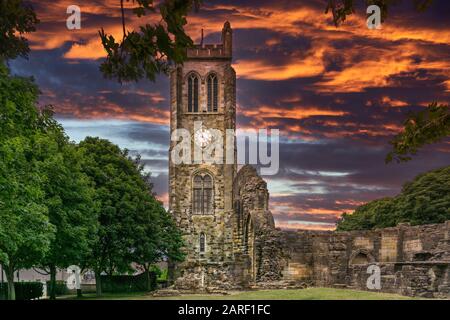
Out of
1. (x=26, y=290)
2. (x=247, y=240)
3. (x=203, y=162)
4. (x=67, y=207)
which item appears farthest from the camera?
(x=203, y=162)

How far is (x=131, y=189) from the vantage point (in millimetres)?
56594

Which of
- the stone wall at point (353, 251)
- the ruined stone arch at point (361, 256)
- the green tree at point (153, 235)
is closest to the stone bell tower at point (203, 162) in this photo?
the green tree at point (153, 235)

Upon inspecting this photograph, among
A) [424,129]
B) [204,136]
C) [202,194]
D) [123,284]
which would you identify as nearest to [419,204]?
[123,284]

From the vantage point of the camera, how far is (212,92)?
278ft

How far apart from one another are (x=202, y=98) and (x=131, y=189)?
2953cm

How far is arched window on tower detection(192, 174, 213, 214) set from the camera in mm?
80812

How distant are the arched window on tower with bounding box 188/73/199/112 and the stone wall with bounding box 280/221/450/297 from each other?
42.2 metres

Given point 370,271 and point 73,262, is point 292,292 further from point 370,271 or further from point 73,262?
point 73,262

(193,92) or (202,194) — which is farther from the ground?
(193,92)

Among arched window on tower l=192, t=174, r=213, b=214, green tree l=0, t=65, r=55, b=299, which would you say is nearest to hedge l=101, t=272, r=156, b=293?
arched window on tower l=192, t=174, r=213, b=214

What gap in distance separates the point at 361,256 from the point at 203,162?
41.1 meters

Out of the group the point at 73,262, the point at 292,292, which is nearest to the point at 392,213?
the point at 73,262

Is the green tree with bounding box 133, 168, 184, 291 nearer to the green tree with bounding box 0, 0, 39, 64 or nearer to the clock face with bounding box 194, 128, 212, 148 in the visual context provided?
the clock face with bounding box 194, 128, 212, 148

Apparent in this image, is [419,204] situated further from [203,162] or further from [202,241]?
[203,162]
